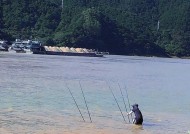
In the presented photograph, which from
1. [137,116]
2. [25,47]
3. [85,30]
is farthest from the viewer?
[85,30]

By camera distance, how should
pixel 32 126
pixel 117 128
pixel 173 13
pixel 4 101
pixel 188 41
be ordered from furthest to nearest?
pixel 173 13 < pixel 188 41 < pixel 4 101 < pixel 117 128 < pixel 32 126

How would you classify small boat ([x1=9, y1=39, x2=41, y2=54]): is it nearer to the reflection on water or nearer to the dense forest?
the dense forest

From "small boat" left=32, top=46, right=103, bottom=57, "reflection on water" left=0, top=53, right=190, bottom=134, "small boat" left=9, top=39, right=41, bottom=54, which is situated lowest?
"small boat" left=32, top=46, right=103, bottom=57

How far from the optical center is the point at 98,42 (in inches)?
5305

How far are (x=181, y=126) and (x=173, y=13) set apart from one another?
593ft

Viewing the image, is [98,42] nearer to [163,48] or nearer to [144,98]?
[163,48]

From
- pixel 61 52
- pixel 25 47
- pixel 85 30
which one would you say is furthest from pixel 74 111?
pixel 85 30

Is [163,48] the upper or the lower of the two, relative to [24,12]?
lower

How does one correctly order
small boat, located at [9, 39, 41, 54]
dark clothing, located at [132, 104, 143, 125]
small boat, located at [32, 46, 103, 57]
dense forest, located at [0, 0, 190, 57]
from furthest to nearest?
dense forest, located at [0, 0, 190, 57] → small boat, located at [32, 46, 103, 57] → small boat, located at [9, 39, 41, 54] → dark clothing, located at [132, 104, 143, 125]

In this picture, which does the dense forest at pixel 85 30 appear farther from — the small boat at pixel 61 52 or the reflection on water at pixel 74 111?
the reflection on water at pixel 74 111

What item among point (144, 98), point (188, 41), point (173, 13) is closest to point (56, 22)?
point (188, 41)

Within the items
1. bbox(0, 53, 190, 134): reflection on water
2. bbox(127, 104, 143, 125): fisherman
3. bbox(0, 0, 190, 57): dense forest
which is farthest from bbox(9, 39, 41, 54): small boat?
bbox(127, 104, 143, 125): fisherman

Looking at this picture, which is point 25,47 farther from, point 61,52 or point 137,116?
point 137,116

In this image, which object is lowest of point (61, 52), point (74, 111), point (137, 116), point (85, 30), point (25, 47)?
point (61, 52)
